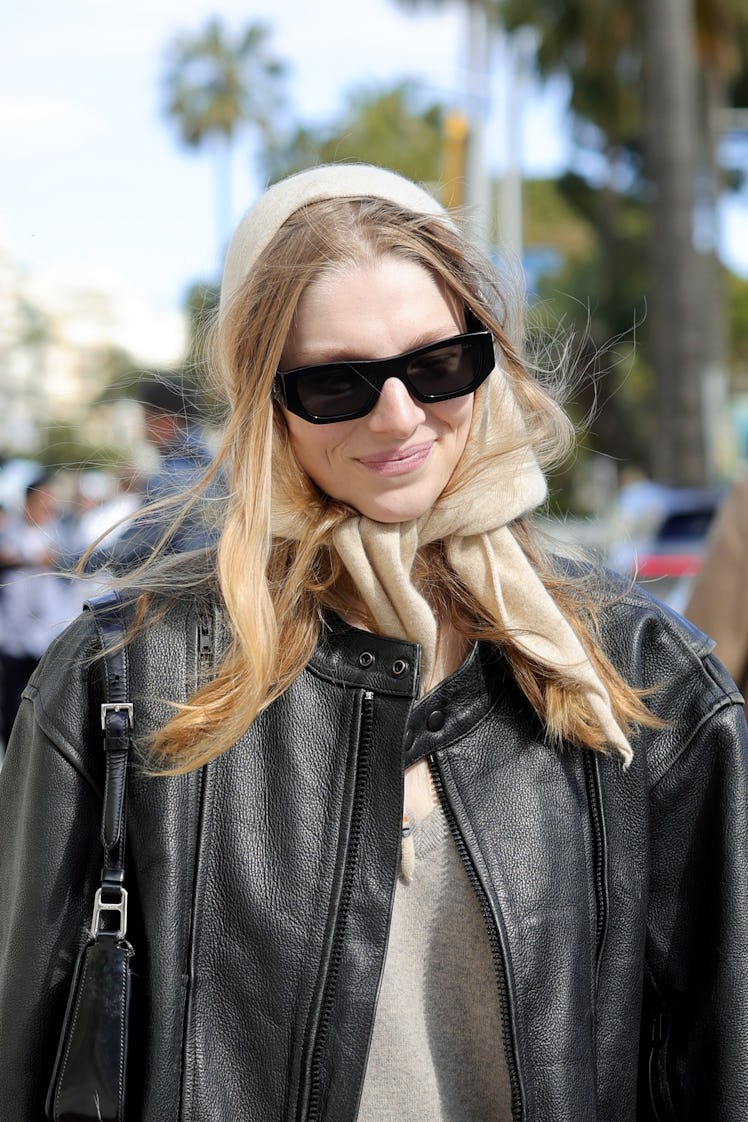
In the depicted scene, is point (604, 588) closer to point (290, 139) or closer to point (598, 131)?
point (598, 131)

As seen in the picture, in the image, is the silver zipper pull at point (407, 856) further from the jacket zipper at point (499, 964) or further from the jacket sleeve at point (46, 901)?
the jacket sleeve at point (46, 901)

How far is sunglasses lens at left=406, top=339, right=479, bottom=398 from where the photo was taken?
6.41ft

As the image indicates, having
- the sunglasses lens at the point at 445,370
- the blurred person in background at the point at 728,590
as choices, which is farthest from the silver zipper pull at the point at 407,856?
the blurred person in background at the point at 728,590

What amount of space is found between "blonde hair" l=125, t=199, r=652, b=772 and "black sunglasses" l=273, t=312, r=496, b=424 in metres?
0.06

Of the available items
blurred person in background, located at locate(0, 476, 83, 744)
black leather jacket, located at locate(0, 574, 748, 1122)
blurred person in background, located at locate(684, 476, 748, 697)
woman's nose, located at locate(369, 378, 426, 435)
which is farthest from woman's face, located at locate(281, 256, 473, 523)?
blurred person in background, located at locate(0, 476, 83, 744)

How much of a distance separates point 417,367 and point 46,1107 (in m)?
1.09

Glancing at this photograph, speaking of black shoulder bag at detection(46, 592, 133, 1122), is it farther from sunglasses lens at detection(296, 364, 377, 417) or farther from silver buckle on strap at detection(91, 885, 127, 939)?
sunglasses lens at detection(296, 364, 377, 417)

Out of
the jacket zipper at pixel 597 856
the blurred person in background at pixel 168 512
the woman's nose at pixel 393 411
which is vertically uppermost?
the woman's nose at pixel 393 411

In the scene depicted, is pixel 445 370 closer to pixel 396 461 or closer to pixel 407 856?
pixel 396 461

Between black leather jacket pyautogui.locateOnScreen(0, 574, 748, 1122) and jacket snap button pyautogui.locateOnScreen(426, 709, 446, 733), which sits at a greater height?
jacket snap button pyautogui.locateOnScreen(426, 709, 446, 733)

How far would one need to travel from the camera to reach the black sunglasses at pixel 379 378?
194 cm

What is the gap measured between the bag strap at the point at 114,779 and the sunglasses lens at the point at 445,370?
0.53 meters

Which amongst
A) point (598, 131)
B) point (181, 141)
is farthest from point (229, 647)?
point (181, 141)

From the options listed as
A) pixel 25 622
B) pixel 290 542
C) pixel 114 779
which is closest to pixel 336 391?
pixel 290 542
